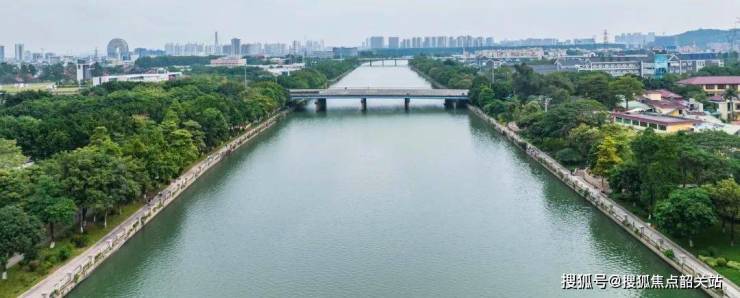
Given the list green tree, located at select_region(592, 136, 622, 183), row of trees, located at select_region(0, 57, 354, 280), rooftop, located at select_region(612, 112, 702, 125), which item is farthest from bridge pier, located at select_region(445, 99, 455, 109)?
green tree, located at select_region(592, 136, 622, 183)

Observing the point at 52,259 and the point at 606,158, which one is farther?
the point at 606,158

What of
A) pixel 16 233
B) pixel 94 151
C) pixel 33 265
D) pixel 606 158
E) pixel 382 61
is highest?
pixel 382 61

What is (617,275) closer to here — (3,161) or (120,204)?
(120,204)

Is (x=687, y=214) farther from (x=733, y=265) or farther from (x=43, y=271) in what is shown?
(x=43, y=271)

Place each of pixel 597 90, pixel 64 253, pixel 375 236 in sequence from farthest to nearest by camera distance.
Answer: pixel 597 90 < pixel 375 236 < pixel 64 253

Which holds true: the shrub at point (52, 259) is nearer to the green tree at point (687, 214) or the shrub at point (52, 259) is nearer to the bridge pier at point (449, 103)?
the green tree at point (687, 214)

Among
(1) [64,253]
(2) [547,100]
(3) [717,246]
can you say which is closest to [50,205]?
(1) [64,253]
